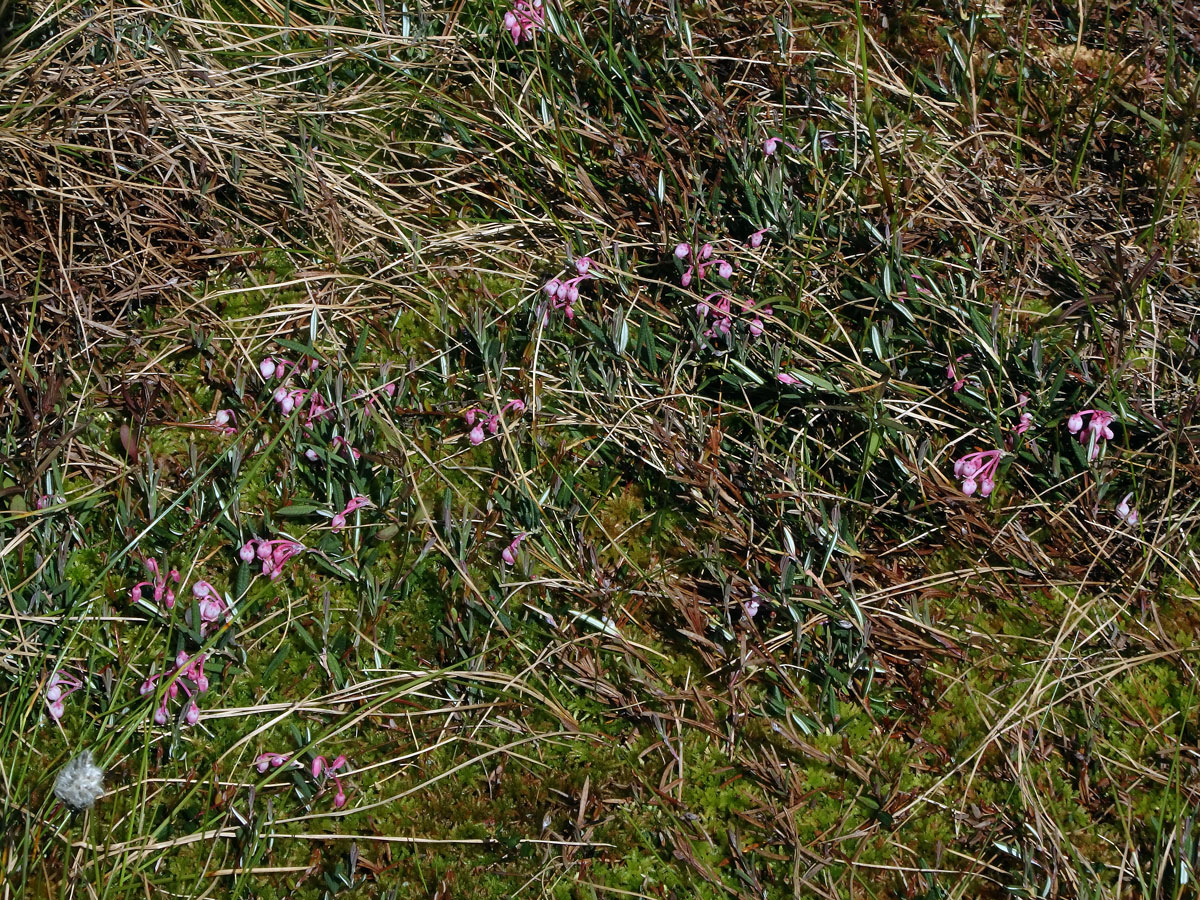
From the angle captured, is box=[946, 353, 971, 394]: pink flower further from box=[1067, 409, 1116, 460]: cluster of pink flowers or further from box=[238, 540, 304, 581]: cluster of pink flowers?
box=[238, 540, 304, 581]: cluster of pink flowers

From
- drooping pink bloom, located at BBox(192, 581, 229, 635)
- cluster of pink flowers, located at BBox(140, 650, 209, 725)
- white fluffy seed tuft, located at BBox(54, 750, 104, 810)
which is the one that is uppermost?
drooping pink bloom, located at BBox(192, 581, 229, 635)

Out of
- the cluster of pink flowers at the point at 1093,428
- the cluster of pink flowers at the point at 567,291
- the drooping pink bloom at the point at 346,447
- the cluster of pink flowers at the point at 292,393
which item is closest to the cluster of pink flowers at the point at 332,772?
the drooping pink bloom at the point at 346,447

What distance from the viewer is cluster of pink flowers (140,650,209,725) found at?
274 centimetres

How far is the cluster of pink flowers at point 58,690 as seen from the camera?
2.76 meters

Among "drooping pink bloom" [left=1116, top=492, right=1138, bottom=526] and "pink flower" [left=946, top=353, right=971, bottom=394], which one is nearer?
"drooping pink bloom" [left=1116, top=492, right=1138, bottom=526]

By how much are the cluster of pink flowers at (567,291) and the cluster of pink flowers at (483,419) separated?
32cm

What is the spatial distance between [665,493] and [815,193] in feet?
4.26

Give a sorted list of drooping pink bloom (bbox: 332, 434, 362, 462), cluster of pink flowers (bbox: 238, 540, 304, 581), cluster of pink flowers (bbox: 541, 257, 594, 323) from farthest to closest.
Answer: cluster of pink flowers (bbox: 541, 257, 594, 323), drooping pink bloom (bbox: 332, 434, 362, 462), cluster of pink flowers (bbox: 238, 540, 304, 581)

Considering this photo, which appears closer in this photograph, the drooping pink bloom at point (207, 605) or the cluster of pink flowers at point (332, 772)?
the cluster of pink flowers at point (332, 772)

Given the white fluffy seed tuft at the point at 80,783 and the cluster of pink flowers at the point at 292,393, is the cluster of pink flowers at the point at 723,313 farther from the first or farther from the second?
the white fluffy seed tuft at the point at 80,783

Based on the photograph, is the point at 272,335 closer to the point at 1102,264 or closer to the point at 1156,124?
the point at 1102,264

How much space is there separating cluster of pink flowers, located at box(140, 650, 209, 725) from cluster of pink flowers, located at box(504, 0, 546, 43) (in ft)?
8.37

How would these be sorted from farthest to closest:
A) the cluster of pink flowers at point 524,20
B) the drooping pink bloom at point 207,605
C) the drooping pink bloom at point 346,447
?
the cluster of pink flowers at point 524,20 < the drooping pink bloom at point 346,447 < the drooping pink bloom at point 207,605

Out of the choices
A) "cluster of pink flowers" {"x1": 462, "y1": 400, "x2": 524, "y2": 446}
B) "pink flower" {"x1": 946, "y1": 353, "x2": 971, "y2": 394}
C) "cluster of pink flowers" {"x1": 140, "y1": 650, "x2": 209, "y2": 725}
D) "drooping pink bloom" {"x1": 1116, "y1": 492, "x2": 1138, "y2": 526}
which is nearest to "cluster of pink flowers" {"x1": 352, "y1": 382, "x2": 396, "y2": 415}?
"cluster of pink flowers" {"x1": 462, "y1": 400, "x2": 524, "y2": 446}
